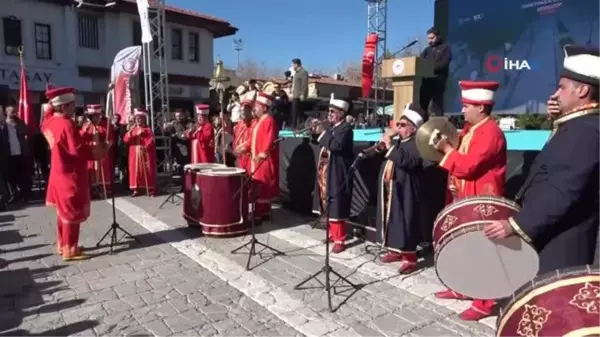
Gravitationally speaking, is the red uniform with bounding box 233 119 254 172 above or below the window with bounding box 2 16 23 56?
below

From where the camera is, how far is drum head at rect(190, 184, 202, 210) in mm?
6400

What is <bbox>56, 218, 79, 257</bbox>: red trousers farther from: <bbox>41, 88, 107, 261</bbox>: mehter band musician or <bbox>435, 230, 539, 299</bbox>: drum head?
<bbox>435, 230, 539, 299</bbox>: drum head

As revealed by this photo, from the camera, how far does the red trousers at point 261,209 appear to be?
725 centimetres

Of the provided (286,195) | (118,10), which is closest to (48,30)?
(118,10)

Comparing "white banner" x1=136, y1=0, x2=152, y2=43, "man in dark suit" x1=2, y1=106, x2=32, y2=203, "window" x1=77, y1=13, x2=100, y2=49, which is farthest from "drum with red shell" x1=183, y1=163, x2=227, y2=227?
"window" x1=77, y1=13, x2=100, y2=49

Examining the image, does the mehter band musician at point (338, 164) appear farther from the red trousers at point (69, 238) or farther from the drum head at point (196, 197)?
the red trousers at point (69, 238)

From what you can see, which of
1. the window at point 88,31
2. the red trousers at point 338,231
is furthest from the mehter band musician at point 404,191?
the window at point 88,31

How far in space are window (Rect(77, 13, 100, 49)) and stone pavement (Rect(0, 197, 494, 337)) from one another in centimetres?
1890

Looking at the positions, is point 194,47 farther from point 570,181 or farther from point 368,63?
point 570,181

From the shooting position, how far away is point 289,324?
3.84m

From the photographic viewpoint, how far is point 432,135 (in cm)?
377

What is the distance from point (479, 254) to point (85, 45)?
2389 cm

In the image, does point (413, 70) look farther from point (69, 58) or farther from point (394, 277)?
point (69, 58)

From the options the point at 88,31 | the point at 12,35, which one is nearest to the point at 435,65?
the point at 12,35
